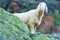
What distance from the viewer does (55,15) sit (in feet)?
32.1

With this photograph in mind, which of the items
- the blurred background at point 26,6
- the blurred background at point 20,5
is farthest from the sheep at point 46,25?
the blurred background at point 20,5

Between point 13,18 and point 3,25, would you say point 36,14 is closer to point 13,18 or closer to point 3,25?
point 13,18

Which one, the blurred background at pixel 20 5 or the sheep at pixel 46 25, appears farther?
the blurred background at pixel 20 5

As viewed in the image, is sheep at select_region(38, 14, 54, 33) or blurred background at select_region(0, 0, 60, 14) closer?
sheep at select_region(38, 14, 54, 33)

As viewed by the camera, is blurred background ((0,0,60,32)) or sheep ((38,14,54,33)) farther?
blurred background ((0,0,60,32))

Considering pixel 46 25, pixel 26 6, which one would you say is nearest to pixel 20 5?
pixel 26 6

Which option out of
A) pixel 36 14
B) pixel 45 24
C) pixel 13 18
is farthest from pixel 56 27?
pixel 13 18

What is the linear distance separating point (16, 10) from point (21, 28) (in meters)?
5.75

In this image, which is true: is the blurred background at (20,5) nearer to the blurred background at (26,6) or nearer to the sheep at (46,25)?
the blurred background at (26,6)

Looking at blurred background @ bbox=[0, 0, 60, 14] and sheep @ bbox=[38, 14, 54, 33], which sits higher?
blurred background @ bbox=[0, 0, 60, 14]

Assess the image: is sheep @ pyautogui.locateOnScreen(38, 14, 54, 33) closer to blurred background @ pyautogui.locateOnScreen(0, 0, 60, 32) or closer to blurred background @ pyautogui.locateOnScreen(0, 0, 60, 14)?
blurred background @ pyautogui.locateOnScreen(0, 0, 60, 32)

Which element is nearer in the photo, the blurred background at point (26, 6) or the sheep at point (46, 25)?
the sheep at point (46, 25)

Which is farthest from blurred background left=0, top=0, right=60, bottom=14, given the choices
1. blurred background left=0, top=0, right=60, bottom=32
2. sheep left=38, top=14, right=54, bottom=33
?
sheep left=38, top=14, right=54, bottom=33

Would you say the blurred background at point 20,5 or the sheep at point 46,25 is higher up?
the blurred background at point 20,5
